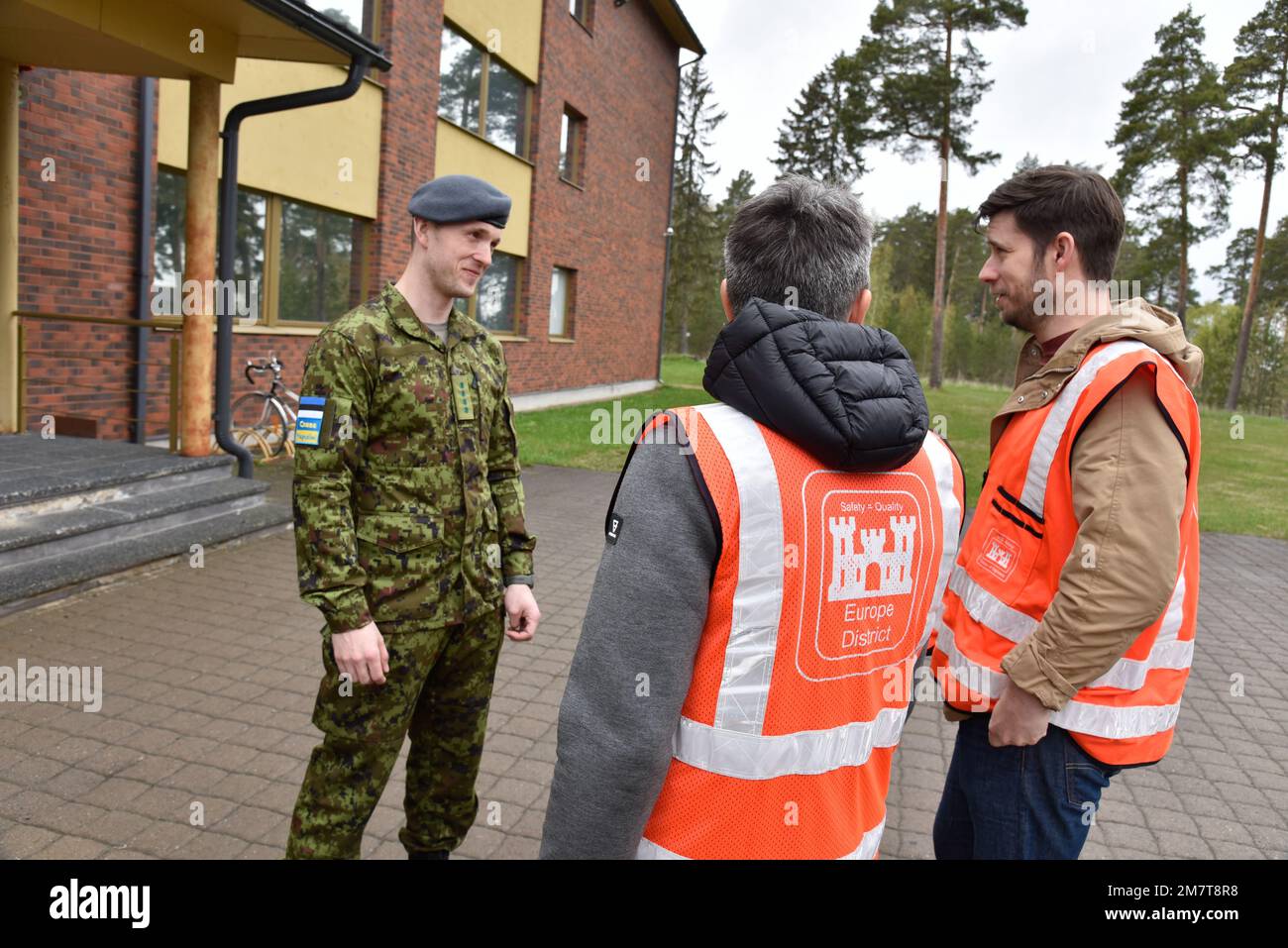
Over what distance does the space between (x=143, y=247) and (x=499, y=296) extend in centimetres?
976

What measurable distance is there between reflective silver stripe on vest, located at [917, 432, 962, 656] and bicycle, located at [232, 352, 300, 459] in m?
9.51

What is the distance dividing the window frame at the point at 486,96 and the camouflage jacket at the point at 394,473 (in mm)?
12884

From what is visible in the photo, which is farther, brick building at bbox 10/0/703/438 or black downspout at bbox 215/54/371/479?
brick building at bbox 10/0/703/438

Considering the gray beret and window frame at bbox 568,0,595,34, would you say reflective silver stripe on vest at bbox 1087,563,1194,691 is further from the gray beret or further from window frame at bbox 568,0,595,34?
window frame at bbox 568,0,595,34

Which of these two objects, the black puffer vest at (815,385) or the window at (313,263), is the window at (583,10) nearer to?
the window at (313,263)

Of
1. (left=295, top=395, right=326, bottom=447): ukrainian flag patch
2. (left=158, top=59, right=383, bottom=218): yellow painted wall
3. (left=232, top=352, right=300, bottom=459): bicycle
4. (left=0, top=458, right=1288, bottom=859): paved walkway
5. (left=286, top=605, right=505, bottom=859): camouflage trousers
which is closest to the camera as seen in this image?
(left=295, top=395, right=326, bottom=447): ukrainian flag patch

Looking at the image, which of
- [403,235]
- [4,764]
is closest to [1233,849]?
[4,764]

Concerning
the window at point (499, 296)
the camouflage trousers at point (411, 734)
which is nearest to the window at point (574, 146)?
the window at point (499, 296)

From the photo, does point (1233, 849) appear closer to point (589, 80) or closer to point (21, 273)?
point (21, 273)

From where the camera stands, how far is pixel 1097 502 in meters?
1.81

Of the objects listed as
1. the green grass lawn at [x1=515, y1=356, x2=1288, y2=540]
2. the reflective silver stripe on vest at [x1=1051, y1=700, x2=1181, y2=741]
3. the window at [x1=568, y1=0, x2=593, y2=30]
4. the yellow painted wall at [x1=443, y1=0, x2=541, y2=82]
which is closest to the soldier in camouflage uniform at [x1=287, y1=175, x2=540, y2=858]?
the reflective silver stripe on vest at [x1=1051, y1=700, x2=1181, y2=741]

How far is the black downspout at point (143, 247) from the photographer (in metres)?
8.78

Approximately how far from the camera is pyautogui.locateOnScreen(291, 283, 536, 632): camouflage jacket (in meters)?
2.36

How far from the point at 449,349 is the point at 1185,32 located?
39.0 metres
